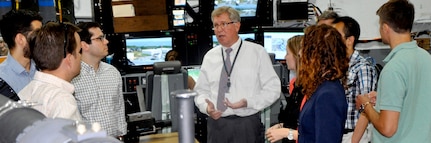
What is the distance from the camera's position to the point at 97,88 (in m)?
2.67

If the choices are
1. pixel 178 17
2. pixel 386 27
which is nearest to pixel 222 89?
pixel 386 27

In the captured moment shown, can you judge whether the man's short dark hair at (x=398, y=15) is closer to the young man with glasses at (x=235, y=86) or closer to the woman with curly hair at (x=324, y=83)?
the woman with curly hair at (x=324, y=83)

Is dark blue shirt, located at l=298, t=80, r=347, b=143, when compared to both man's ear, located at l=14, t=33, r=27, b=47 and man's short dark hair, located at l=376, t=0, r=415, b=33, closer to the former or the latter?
man's short dark hair, located at l=376, t=0, r=415, b=33

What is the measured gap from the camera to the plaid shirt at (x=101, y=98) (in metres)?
2.61

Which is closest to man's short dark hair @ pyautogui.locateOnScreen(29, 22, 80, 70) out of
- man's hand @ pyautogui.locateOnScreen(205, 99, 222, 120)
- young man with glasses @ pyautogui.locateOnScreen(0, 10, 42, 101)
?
young man with glasses @ pyautogui.locateOnScreen(0, 10, 42, 101)

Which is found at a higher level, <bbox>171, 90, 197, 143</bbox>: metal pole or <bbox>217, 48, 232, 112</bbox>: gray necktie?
<bbox>171, 90, 197, 143</bbox>: metal pole

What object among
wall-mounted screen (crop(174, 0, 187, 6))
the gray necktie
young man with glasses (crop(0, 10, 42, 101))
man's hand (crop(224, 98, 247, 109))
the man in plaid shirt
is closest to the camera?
young man with glasses (crop(0, 10, 42, 101))

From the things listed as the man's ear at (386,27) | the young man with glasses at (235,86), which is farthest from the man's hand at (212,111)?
the man's ear at (386,27)

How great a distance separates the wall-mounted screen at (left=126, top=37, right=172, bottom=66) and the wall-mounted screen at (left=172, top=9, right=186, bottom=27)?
0.20 metres

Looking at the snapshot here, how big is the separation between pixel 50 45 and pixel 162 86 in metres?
1.77

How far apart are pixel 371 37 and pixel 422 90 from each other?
381 centimetres

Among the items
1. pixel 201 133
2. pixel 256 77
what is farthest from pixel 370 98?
pixel 201 133

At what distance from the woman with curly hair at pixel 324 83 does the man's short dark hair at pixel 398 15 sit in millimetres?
277

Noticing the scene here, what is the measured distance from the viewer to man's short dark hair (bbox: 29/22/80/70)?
1.42m
